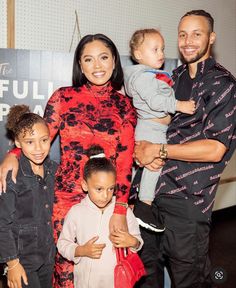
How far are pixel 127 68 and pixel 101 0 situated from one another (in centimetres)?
126

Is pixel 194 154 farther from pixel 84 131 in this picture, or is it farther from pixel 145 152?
pixel 84 131

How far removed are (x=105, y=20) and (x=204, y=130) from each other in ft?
5.64

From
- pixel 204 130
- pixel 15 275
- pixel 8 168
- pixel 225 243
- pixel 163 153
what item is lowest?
pixel 225 243

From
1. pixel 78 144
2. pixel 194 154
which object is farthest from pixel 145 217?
pixel 78 144

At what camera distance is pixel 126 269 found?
191 centimetres

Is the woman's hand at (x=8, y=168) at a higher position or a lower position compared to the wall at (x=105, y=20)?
lower

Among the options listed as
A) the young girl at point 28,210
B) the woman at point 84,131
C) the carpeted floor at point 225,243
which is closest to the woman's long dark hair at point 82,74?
the woman at point 84,131

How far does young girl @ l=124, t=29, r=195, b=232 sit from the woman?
142mm

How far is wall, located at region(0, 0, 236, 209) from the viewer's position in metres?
2.92

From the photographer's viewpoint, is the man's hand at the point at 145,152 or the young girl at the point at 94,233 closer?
the young girl at the point at 94,233

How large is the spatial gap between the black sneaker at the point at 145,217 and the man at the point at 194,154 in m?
0.08

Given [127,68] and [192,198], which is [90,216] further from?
[127,68]

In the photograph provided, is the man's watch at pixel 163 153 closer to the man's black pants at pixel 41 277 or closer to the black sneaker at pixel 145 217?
the black sneaker at pixel 145 217

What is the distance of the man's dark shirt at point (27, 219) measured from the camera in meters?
1.96
